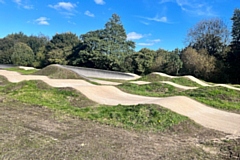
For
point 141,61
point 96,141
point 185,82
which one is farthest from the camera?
point 141,61

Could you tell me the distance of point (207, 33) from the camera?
95.0ft

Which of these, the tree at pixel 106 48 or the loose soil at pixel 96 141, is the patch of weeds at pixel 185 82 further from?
the tree at pixel 106 48

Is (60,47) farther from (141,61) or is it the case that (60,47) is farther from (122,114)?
(122,114)

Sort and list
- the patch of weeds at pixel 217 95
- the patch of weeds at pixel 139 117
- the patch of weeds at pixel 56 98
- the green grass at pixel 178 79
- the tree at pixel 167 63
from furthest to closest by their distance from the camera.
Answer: the tree at pixel 167 63 < the green grass at pixel 178 79 < the patch of weeds at pixel 217 95 < the patch of weeds at pixel 56 98 < the patch of weeds at pixel 139 117

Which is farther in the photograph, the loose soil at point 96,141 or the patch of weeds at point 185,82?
the patch of weeds at point 185,82

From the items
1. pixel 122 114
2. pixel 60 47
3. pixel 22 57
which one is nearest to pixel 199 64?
pixel 122 114

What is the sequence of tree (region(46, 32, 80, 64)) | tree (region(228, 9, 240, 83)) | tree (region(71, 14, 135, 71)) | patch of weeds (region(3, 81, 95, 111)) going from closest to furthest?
patch of weeds (region(3, 81, 95, 111)) < tree (region(228, 9, 240, 83)) < tree (region(71, 14, 135, 71)) < tree (region(46, 32, 80, 64))

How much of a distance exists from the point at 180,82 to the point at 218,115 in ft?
33.4

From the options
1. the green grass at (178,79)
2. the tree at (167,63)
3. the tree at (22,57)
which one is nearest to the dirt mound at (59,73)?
the green grass at (178,79)

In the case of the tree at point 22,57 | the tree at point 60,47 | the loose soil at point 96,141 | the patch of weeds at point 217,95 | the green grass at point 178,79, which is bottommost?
the loose soil at point 96,141

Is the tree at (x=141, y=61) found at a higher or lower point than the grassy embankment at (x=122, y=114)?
higher

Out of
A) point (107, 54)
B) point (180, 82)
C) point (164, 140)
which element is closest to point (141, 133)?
point (164, 140)

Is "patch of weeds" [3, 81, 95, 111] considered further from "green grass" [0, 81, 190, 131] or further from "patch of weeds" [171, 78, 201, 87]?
"patch of weeds" [171, 78, 201, 87]

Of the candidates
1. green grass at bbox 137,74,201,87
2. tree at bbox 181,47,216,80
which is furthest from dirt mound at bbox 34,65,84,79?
tree at bbox 181,47,216,80
